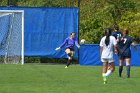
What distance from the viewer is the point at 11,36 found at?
98.0 feet

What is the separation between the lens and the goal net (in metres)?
29.4

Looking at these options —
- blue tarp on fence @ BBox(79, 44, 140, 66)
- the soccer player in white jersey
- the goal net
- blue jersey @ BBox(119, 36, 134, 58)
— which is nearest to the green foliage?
blue tarp on fence @ BBox(79, 44, 140, 66)

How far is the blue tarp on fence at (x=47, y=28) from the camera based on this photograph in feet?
102

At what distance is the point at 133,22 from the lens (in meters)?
36.1

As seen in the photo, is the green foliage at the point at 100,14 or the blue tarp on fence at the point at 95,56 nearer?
the blue tarp on fence at the point at 95,56

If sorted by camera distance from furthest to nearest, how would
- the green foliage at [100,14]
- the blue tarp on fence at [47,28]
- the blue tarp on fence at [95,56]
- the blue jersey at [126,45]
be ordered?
the green foliage at [100,14], the blue tarp on fence at [47,28], the blue tarp on fence at [95,56], the blue jersey at [126,45]

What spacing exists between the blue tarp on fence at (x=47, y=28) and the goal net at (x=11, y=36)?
915mm

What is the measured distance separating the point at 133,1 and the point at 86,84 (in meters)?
26.1

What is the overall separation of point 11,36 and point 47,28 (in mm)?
2624

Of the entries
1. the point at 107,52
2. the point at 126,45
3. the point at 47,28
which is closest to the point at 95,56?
the point at 47,28

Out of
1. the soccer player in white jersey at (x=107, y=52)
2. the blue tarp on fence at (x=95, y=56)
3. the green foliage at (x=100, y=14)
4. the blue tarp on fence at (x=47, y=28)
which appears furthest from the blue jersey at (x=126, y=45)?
the green foliage at (x=100, y=14)

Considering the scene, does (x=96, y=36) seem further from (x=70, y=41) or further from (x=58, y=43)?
(x=70, y=41)

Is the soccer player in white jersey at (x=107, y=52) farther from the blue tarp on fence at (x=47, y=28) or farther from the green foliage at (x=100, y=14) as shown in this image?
the green foliage at (x=100, y=14)

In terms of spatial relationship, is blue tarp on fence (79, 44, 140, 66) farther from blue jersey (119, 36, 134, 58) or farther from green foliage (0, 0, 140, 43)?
blue jersey (119, 36, 134, 58)
